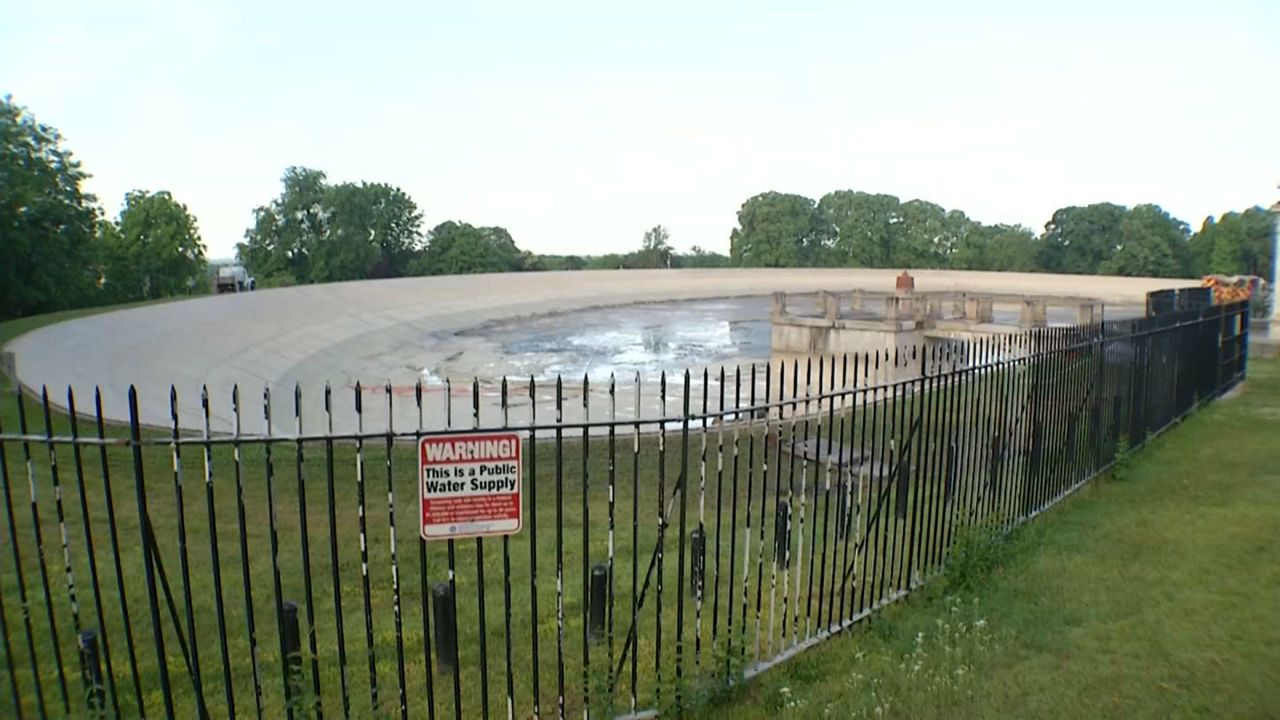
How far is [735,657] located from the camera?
4.82 m

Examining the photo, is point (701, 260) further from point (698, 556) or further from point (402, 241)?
point (698, 556)

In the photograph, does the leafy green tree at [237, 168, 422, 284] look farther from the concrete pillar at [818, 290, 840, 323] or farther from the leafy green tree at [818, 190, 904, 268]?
the concrete pillar at [818, 290, 840, 323]

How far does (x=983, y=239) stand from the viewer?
80.9 metres

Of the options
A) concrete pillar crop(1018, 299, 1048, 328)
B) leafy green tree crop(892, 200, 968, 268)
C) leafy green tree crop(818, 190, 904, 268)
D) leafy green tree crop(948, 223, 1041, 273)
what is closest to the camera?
concrete pillar crop(1018, 299, 1048, 328)

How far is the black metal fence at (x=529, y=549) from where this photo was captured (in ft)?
12.6

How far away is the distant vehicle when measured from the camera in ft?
173

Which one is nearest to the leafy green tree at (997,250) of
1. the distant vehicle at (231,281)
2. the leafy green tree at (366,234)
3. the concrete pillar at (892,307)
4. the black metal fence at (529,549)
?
the leafy green tree at (366,234)

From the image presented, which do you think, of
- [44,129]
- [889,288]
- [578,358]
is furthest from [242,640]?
[889,288]

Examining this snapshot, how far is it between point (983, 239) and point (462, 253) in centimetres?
4680

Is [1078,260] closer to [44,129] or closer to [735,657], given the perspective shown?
[44,129]

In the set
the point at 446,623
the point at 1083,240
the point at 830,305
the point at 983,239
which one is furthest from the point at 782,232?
the point at 446,623

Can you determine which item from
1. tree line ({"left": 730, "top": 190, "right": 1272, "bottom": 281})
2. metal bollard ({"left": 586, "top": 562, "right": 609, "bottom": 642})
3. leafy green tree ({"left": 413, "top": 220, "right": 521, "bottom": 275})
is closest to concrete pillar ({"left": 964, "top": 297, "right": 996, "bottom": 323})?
metal bollard ({"left": 586, "top": 562, "right": 609, "bottom": 642})

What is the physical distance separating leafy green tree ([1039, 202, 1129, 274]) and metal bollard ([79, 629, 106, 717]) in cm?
8177

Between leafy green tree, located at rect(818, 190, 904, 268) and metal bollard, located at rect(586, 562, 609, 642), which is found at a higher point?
leafy green tree, located at rect(818, 190, 904, 268)
